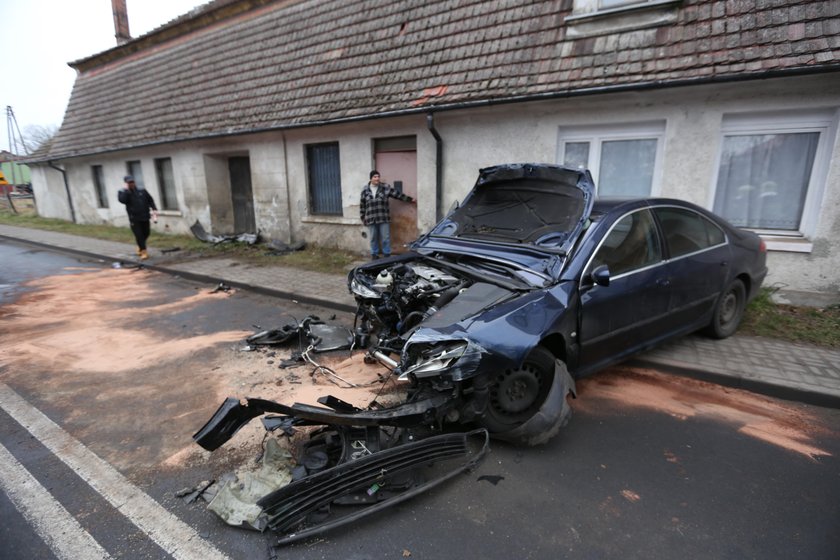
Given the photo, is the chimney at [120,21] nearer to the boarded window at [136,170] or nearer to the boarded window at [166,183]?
the boarded window at [136,170]

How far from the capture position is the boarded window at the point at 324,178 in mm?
10367

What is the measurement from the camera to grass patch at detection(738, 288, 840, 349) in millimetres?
5004

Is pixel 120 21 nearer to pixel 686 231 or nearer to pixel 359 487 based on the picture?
pixel 686 231

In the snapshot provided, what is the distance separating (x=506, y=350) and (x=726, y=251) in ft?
11.0

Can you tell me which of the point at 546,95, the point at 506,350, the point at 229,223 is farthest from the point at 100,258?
the point at 506,350

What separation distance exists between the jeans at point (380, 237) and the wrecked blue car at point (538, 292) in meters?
4.35

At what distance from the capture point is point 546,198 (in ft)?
13.9

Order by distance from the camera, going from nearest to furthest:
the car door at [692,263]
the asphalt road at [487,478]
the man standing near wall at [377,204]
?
the asphalt road at [487,478] < the car door at [692,263] < the man standing near wall at [377,204]

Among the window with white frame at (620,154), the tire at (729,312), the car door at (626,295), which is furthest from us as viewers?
the window with white frame at (620,154)

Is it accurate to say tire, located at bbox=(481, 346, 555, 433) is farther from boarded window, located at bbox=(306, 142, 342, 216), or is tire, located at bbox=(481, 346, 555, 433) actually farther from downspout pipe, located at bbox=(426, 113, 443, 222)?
boarded window, located at bbox=(306, 142, 342, 216)

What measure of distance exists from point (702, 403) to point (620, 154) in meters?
4.57

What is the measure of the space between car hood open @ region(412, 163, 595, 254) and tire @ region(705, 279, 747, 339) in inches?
90.0

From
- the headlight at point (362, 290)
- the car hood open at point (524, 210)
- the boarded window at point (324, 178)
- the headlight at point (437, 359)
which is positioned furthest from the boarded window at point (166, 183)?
the headlight at point (437, 359)

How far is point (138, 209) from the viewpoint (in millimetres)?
10469
